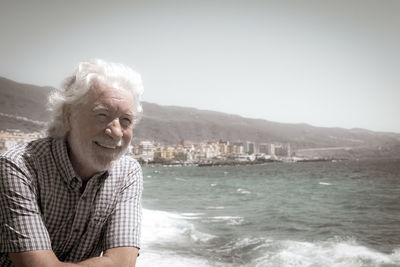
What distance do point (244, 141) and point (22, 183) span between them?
169943 millimetres

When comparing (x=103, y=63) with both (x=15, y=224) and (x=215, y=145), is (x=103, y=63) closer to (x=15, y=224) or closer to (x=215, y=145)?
(x=15, y=224)

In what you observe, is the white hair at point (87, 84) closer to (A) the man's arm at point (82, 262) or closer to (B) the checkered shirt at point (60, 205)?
(B) the checkered shirt at point (60, 205)

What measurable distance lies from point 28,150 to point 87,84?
1.07 ft

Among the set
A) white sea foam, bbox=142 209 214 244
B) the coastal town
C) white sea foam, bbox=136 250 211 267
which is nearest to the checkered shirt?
white sea foam, bbox=136 250 211 267

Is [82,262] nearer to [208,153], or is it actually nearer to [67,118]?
[67,118]

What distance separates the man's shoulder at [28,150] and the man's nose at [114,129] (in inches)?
9.9

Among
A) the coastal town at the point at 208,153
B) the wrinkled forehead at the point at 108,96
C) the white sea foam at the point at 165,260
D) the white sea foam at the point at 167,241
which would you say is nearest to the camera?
the wrinkled forehead at the point at 108,96

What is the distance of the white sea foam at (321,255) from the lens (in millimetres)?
9398

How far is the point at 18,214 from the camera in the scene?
132cm

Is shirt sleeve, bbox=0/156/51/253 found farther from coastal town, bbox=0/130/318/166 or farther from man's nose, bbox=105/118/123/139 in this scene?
coastal town, bbox=0/130/318/166

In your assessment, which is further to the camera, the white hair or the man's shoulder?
the white hair

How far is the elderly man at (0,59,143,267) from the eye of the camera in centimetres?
132

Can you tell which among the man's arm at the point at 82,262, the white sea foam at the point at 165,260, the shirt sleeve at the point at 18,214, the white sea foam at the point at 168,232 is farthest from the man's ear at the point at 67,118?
the white sea foam at the point at 168,232

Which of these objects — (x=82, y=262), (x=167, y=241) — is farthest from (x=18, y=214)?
(x=167, y=241)
